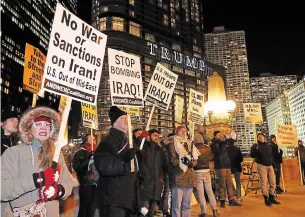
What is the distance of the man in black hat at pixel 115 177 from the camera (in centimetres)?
401

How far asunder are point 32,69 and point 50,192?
5.16 metres

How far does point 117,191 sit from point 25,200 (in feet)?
4.26

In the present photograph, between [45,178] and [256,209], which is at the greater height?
[45,178]

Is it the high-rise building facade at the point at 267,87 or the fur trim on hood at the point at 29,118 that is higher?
the high-rise building facade at the point at 267,87

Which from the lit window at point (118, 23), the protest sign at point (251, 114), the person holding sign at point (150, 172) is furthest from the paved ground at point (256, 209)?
the lit window at point (118, 23)

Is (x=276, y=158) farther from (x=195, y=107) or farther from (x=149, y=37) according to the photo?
(x=149, y=37)

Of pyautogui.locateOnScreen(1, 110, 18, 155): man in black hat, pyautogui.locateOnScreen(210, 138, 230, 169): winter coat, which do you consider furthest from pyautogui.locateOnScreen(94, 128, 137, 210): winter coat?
pyautogui.locateOnScreen(210, 138, 230, 169): winter coat

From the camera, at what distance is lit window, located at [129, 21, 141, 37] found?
102562mm

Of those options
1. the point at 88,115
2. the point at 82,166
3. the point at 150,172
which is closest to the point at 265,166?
the point at 150,172

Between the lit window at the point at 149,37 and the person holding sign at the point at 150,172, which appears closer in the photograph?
the person holding sign at the point at 150,172

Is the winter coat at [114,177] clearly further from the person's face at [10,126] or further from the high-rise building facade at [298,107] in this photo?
the high-rise building facade at [298,107]

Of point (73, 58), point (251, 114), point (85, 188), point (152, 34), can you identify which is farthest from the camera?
point (152, 34)

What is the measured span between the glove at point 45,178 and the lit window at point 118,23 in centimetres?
9688

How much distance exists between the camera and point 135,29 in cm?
10456
